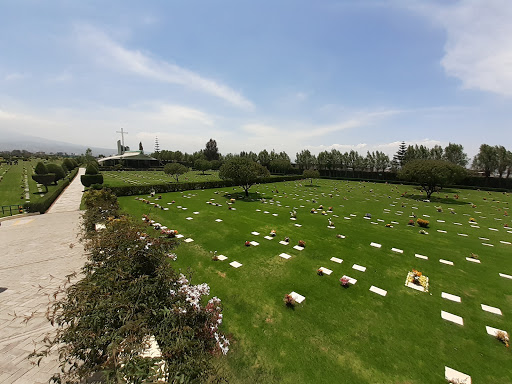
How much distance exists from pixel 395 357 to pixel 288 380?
10.3 feet

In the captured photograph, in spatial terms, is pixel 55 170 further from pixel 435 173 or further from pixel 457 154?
pixel 457 154

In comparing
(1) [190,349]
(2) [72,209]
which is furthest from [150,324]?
(2) [72,209]

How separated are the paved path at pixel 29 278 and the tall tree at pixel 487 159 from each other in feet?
244

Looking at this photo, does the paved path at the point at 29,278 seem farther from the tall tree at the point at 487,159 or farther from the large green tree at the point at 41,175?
the tall tree at the point at 487,159

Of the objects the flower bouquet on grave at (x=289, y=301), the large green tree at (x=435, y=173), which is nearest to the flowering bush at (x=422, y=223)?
the large green tree at (x=435, y=173)

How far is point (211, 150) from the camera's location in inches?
4304

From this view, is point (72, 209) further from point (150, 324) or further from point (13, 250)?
point (150, 324)

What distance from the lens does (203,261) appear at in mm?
10766

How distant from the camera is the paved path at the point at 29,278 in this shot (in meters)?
5.34

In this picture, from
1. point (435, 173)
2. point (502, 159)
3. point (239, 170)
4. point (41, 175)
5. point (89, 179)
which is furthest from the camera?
point (502, 159)

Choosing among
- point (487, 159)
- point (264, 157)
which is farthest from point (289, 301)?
point (264, 157)

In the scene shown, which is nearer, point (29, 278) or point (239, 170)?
point (29, 278)

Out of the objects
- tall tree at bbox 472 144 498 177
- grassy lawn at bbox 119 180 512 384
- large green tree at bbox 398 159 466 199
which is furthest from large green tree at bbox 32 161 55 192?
tall tree at bbox 472 144 498 177

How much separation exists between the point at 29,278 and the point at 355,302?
14.0 metres
